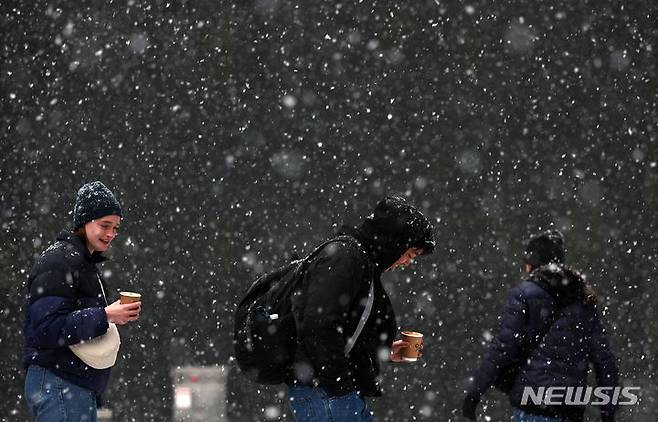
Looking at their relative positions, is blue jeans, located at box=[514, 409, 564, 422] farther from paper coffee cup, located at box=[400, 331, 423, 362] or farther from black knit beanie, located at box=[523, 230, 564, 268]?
paper coffee cup, located at box=[400, 331, 423, 362]

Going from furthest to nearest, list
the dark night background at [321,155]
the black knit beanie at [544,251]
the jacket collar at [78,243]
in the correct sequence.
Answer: the dark night background at [321,155] < the black knit beanie at [544,251] < the jacket collar at [78,243]

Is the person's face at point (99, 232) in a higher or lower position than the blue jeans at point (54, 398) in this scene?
higher

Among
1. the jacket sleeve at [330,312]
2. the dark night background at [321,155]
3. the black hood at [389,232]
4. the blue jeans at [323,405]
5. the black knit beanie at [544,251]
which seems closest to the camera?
the jacket sleeve at [330,312]

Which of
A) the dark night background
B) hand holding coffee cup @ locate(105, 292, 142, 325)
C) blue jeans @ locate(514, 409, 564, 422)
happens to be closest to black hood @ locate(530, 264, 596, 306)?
blue jeans @ locate(514, 409, 564, 422)

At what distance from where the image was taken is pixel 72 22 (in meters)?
8.56

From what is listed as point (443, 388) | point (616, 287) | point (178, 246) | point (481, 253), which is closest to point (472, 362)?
point (443, 388)

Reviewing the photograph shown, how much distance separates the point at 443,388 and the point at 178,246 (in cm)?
278

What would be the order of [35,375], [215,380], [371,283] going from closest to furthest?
[371,283] < [35,375] < [215,380]

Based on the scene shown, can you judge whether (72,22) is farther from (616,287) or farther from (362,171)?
(616,287)

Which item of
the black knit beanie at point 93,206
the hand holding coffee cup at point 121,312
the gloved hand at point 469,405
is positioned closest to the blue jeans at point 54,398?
the hand holding coffee cup at point 121,312

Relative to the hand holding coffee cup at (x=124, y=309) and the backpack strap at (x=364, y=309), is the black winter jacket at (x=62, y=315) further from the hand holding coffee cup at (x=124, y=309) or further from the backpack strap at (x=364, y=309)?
the backpack strap at (x=364, y=309)

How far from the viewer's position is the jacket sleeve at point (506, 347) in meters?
5.00

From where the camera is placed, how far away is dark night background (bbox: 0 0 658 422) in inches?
331

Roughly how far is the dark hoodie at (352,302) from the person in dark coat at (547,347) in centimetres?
136
